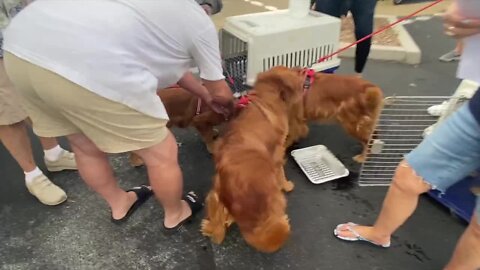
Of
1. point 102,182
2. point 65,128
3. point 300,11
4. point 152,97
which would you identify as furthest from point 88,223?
point 300,11

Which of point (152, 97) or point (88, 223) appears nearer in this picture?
point (152, 97)

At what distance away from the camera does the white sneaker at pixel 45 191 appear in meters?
1.66

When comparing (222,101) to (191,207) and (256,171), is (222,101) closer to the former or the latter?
(256,171)

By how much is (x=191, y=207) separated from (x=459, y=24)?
111cm

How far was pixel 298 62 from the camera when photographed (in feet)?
6.51

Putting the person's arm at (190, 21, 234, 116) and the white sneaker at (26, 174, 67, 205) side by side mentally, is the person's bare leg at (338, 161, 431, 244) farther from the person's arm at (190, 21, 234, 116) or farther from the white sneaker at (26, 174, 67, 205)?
the white sneaker at (26, 174, 67, 205)

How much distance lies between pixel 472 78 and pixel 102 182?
115 cm

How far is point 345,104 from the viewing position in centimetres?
183

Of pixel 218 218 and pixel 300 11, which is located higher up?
pixel 300 11

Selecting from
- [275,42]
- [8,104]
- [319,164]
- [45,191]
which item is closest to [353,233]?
[319,164]

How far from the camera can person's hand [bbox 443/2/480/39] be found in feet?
2.87

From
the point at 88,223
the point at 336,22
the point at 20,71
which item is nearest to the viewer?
the point at 20,71

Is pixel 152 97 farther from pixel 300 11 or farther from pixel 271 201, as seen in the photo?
pixel 300 11

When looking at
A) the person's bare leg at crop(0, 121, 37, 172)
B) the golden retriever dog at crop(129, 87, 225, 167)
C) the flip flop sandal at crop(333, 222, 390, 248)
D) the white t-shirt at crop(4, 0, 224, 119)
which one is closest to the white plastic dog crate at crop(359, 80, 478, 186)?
the flip flop sandal at crop(333, 222, 390, 248)
